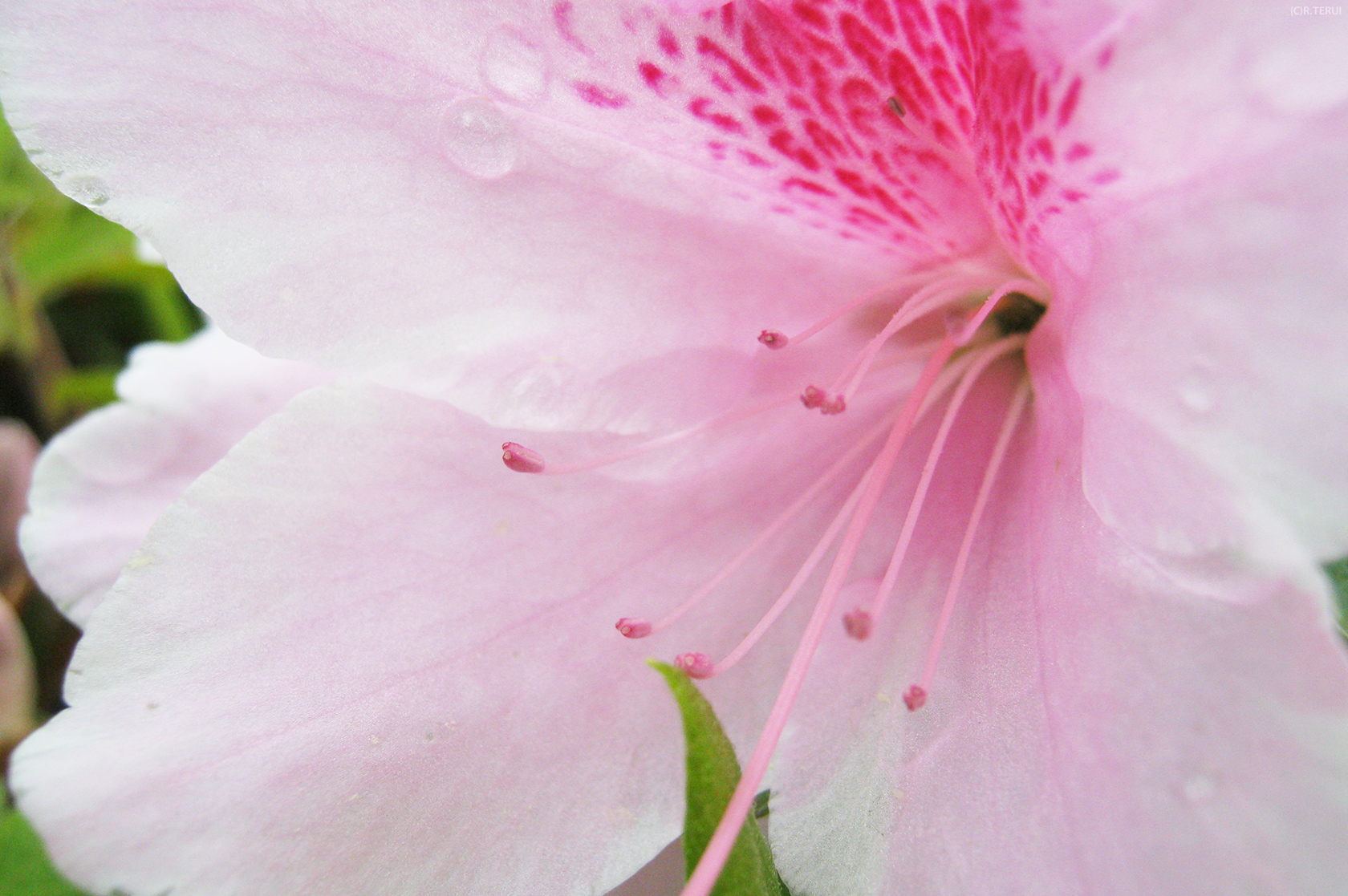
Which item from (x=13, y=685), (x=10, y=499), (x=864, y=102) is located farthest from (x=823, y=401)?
(x=10, y=499)

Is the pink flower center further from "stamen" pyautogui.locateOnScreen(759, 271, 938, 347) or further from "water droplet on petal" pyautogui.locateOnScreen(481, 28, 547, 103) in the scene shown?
"water droplet on petal" pyautogui.locateOnScreen(481, 28, 547, 103)

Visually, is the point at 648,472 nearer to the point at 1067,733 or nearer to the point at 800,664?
the point at 800,664

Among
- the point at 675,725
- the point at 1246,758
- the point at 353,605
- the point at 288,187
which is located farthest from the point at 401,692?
the point at 1246,758

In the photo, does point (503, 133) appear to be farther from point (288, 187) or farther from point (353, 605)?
point (353, 605)

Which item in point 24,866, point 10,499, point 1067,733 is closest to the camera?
point 1067,733

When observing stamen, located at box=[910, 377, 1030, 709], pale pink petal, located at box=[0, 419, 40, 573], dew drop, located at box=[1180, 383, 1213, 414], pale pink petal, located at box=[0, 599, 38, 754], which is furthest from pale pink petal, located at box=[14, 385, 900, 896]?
pale pink petal, located at box=[0, 419, 40, 573]

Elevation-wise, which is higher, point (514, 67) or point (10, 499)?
point (514, 67)

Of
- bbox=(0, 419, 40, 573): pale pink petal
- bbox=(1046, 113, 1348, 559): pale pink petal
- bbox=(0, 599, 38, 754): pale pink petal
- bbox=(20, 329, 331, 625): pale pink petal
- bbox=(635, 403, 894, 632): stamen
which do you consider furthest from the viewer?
bbox=(0, 419, 40, 573): pale pink petal
